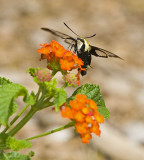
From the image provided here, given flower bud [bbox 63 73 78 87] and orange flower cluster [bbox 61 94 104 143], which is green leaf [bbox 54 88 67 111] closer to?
orange flower cluster [bbox 61 94 104 143]

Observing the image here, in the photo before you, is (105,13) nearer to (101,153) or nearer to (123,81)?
(123,81)

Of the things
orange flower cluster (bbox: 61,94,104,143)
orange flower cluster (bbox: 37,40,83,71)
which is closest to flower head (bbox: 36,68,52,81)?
orange flower cluster (bbox: 37,40,83,71)

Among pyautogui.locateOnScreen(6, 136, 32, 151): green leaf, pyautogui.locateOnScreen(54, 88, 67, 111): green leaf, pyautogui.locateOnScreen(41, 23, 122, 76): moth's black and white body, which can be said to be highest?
pyautogui.locateOnScreen(41, 23, 122, 76): moth's black and white body

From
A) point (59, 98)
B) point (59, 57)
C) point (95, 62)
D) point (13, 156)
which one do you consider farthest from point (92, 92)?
point (95, 62)

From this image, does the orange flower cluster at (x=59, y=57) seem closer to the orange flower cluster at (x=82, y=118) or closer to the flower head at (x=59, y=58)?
the flower head at (x=59, y=58)

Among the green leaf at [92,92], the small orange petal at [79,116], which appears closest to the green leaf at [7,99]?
the small orange petal at [79,116]

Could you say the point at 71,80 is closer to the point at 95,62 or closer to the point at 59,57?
the point at 59,57
